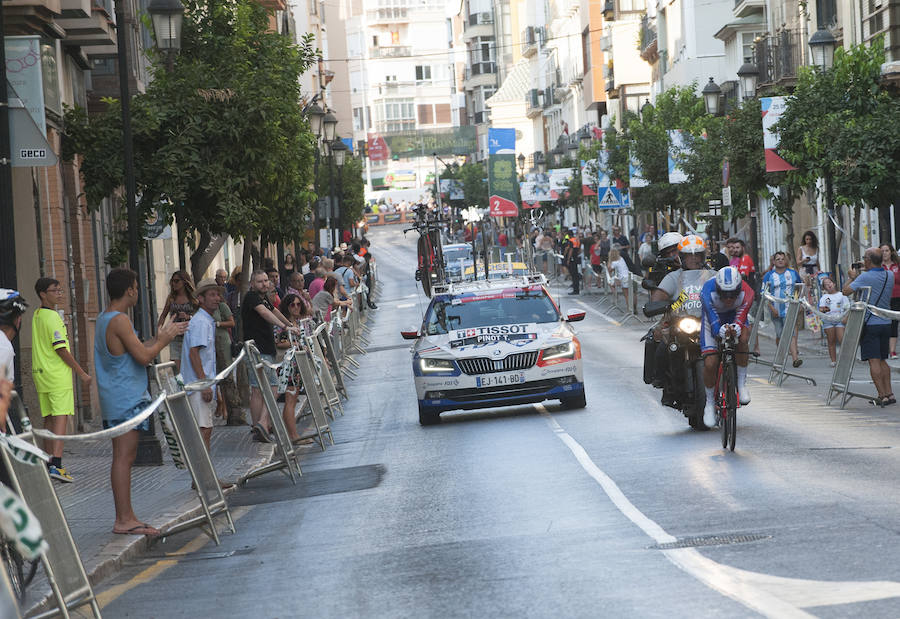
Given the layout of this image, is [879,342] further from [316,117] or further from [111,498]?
[316,117]

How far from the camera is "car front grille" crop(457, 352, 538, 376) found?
63.0ft

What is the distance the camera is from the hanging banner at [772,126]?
3100 cm

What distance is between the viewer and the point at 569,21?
107m

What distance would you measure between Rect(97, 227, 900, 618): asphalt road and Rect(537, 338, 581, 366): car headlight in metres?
1.25

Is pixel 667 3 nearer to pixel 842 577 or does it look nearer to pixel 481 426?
pixel 481 426

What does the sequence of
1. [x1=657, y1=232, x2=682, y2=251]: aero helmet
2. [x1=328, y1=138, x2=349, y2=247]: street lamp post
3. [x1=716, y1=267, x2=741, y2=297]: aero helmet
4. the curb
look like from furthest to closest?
1. [x1=328, y1=138, x2=349, y2=247]: street lamp post
2. [x1=657, y1=232, x2=682, y2=251]: aero helmet
3. [x1=716, y1=267, x2=741, y2=297]: aero helmet
4. the curb

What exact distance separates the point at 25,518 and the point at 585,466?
29.7 feet

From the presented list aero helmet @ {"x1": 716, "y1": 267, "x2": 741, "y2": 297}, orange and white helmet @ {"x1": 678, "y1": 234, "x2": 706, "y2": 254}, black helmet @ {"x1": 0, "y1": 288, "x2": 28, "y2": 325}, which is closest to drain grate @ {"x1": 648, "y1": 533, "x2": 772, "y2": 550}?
black helmet @ {"x1": 0, "y1": 288, "x2": 28, "y2": 325}

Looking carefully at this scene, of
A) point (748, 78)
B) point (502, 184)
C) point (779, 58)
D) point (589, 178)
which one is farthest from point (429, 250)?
point (589, 178)

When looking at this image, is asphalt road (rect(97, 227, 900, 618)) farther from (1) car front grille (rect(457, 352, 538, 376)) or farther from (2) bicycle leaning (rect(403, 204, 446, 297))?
(2) bicycle leaning (rect(403, 204, 446, 297))

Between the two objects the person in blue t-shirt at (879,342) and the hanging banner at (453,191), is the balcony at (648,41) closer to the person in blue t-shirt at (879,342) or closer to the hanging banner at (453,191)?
the hanging banner at (453,191)

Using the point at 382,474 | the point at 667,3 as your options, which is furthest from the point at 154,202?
the point at 667,3

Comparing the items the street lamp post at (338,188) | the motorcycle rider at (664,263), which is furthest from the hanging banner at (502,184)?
the motorcycle rider at (664,263)

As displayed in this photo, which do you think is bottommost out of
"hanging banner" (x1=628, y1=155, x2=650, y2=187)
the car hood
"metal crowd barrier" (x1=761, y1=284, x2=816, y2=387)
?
"metal crowd barrier" (x1=761, y1=284, x2=816, y2=387)
